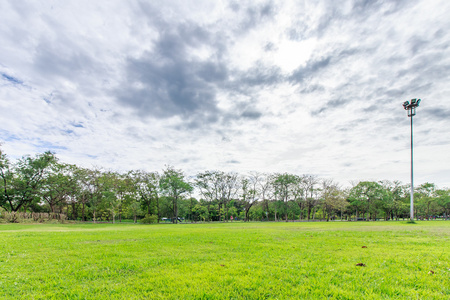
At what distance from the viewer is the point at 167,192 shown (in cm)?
5219

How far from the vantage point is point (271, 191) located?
63.6 meters

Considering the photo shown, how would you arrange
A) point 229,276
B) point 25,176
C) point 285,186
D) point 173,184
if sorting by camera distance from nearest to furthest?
point 229,276, point 25,176, point 173,184, point 285,186

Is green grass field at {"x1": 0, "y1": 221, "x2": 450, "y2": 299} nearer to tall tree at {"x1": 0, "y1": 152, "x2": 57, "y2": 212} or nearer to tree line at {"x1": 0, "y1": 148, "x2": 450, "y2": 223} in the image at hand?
tree line at {"x1": 0, "y1": 148, "x2": 450, "y2": 223}

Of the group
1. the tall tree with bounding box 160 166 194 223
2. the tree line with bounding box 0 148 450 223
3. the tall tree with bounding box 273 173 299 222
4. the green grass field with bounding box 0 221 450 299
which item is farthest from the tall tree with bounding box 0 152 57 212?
the tall tree with bounding box 273 173 299 222

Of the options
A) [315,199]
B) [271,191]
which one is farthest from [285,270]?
[315,199]

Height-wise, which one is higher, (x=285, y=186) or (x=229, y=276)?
(x=229, y=276)

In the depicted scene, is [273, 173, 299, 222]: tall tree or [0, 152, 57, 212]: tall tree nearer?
[0, 152, 57, 212]: tall tree

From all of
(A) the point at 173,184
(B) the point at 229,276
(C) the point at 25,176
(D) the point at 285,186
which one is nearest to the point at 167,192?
(A) the point at 173,184

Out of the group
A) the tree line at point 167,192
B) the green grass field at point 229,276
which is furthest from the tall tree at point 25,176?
the green grass field at point 229,276

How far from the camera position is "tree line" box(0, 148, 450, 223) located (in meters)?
43.1

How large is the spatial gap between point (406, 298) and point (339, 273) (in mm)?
1288

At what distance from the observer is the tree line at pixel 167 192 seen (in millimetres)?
43125

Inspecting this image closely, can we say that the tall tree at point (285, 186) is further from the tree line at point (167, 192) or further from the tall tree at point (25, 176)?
the tall tree at point (25, 176)

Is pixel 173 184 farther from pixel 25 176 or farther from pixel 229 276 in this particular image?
pixel 229 276
